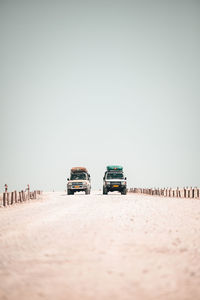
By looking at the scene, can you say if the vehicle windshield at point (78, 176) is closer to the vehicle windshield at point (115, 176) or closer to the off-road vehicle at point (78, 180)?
the off-road vehicle at point (78, 180)

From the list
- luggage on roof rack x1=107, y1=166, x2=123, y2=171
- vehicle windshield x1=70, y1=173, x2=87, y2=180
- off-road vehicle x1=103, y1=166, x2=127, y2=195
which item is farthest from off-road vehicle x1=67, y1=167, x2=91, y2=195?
luggage on roof rack x1=107, y1=166, x2=123, y2=171

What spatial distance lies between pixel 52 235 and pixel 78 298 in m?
4.48

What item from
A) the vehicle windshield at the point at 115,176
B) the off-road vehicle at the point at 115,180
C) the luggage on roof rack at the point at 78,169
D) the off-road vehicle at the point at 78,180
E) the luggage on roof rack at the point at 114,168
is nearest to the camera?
the off-road vehicle at the point at 115,180

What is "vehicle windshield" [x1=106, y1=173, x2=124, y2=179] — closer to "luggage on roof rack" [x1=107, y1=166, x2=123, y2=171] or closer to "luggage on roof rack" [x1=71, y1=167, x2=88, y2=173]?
"luggage on roof rack" [x1=107, y1=166, x2=123, y2=171]

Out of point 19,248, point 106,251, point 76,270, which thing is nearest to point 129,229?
point 106,251

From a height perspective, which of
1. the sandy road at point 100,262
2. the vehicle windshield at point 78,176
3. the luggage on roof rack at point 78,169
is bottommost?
the sandy road at point 100,262

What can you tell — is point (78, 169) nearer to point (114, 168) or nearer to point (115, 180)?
point (114, 168)

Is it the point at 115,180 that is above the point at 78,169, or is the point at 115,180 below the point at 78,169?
below

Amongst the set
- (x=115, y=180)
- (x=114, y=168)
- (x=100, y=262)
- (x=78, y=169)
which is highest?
(x=114, y=168)

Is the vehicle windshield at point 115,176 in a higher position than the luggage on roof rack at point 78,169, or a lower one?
lower

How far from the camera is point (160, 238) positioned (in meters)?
7.89

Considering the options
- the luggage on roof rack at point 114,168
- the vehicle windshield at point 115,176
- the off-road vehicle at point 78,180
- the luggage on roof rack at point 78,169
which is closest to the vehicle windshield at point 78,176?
the off-road vehicle at point 78,180

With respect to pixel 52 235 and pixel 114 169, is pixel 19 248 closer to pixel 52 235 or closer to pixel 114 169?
pixel 52 235

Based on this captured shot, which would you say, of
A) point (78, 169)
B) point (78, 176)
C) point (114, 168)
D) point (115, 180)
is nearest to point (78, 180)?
point (78, 176)
